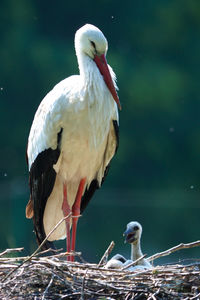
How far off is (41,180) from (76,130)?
1.41 ft

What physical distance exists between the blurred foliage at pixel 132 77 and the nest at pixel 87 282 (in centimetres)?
1235

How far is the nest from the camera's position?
407 centimetres

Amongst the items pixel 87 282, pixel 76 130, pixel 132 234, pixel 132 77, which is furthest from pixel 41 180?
pixel 132 77

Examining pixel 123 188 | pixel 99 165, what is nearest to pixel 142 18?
pixel 123 188

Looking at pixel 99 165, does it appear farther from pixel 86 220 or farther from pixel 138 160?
pixel 138 160

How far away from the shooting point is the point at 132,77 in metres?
20.5

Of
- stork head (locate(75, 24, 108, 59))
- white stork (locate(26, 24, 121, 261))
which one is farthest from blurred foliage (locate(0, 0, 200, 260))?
stork head (locate(75, 24, 108, 59))

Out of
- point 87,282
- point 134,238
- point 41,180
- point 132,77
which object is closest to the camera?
point 87,282

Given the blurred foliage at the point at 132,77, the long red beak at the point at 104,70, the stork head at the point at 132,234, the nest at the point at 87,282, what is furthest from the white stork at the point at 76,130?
the blurred foliage at the point at 132,77

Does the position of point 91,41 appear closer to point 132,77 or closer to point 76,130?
point 76,130

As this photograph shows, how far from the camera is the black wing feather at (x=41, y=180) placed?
5566 millimetres

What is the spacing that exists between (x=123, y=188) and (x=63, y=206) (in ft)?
42.8

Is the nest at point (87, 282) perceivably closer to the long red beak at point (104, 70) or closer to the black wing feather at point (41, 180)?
the black wing feather at point (41, 180)

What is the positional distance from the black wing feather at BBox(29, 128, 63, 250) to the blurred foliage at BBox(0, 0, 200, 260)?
10917 millimetres
